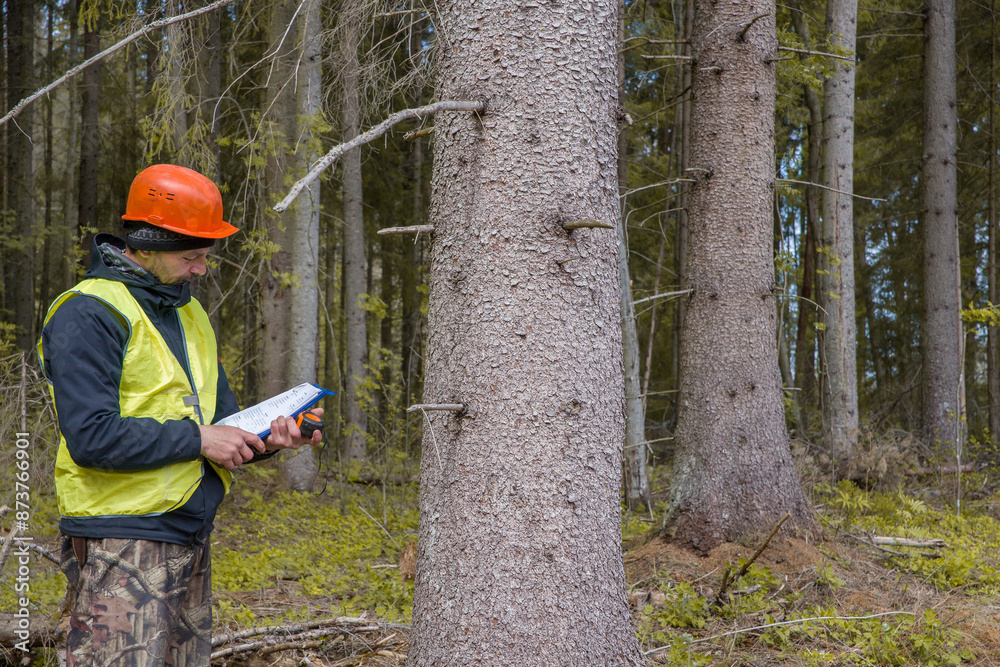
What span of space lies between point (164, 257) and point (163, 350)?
313mm

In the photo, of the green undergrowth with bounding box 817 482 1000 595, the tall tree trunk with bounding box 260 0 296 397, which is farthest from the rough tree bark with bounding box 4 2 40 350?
the green undergrowth with bounding box 817 482 1000 595

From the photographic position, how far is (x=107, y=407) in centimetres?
198

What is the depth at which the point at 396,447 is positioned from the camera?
28.0ft

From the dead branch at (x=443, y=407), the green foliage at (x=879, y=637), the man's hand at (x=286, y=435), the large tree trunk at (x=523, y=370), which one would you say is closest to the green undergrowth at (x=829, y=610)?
the green foliage at (x=879, y=637)

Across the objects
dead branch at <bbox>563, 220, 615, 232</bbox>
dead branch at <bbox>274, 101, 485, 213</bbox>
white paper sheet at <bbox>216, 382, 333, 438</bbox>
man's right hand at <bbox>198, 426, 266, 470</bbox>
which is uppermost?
dead branch at <bbox>274, 101, 485, 213</bbox>

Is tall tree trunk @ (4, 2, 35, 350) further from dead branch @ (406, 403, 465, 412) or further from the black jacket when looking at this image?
dead branch @ (406, 403, 465, 412)

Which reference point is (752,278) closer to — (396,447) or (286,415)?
(286,415)

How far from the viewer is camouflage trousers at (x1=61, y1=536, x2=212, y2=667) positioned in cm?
204

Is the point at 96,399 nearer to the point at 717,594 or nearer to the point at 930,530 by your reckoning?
the point at 717,594

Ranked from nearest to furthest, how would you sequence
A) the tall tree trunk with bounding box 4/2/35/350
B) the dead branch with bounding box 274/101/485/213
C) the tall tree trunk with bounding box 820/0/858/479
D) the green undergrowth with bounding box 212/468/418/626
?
1. the dead branch with bounding box 274/101/485/213
2. the green undergrowth with bounding box 212/468/418/626
3. the tall tree trunk with bounding box 820/0/858/479
4. the tall tree trunk with bounding box 4/2/35/350

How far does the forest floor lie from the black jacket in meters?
1.38

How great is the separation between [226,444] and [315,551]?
12.6ft

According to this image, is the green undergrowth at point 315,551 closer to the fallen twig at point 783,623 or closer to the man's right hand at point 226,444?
the fallen twig at point 783,623

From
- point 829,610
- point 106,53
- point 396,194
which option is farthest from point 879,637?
point 396,194
